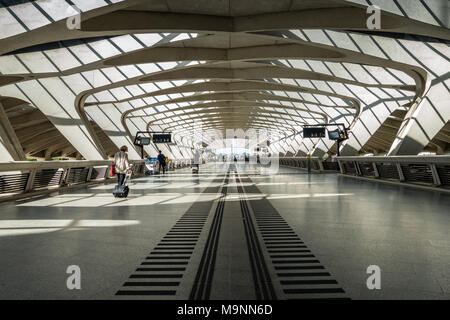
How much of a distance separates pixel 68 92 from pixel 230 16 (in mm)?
16472

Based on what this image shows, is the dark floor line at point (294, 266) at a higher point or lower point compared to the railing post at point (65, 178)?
lower

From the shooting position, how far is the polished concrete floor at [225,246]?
314 cm

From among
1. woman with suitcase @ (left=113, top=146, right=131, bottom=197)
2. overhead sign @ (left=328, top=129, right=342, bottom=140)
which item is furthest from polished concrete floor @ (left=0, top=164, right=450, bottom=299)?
overhead sign @ (left=328, top=129, right=342, bottom=140)

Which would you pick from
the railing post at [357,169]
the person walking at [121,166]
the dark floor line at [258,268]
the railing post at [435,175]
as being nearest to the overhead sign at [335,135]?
the railing post at [357,169]

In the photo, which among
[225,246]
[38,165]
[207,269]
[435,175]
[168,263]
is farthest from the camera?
[435,175]

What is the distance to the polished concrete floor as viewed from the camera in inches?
124

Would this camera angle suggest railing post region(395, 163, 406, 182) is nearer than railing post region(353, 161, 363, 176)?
Yes

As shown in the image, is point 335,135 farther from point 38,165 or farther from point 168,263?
point 168,263

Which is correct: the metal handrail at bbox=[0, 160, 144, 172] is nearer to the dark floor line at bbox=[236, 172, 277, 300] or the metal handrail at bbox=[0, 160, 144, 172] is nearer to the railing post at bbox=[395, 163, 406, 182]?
the dark floor line at bbox=[236, 172, 277, 300]

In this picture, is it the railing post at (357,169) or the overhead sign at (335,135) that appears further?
the overhead sign at (335,135)

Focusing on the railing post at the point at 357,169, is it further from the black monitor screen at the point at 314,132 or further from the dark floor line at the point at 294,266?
the dark floor line at the point at 294,266

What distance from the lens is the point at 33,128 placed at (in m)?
47.0

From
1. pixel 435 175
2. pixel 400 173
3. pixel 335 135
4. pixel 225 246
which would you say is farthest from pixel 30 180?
pixel 335 135

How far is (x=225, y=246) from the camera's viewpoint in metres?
4.66
